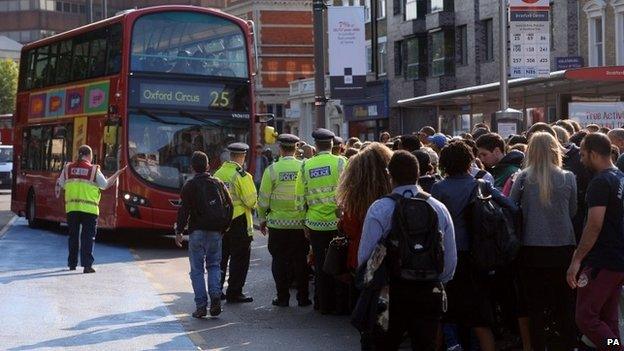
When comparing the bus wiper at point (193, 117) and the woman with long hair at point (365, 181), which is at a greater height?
the bus wiper at point (193, 117)

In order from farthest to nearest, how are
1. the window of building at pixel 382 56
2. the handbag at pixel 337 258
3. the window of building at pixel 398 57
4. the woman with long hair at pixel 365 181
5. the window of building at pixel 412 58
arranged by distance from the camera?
1. the window of building at pixel 382 56
2. the window of building at pixel 398 57
3. the window of building at pixel 412 58
4. the handbag at pixel 337 258
5. the woman with long hair at pixel 365 181

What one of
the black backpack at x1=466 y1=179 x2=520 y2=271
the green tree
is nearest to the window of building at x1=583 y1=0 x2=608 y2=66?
the black backpack at x1=466 y1=179 x2=520 y2=271

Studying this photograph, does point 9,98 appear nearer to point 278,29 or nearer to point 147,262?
point 278,29

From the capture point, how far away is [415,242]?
7.77m

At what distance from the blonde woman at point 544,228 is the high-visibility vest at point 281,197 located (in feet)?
15.2

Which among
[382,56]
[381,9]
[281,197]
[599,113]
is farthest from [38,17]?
[281,197]

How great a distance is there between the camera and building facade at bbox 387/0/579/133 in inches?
1793

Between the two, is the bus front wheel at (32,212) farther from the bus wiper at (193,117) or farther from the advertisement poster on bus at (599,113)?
the advertisement poster on bus at (599,113)

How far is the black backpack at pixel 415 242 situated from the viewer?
305 inches

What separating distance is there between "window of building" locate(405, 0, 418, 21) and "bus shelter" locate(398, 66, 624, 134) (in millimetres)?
22475

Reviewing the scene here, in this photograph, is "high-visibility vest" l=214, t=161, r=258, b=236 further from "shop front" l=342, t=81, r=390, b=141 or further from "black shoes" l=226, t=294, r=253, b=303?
"shop front" l=342, t=81, r=390, b=141

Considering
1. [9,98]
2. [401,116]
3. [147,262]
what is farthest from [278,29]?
[147,262]

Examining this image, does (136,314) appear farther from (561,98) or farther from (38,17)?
(38,17)

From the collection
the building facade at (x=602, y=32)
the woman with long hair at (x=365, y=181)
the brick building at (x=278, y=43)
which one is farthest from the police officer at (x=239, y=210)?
the brick building at (x=278, y=43)
